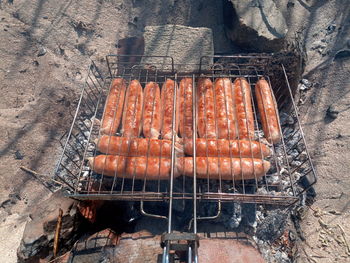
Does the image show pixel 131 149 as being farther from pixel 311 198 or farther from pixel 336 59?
pixel 336 59

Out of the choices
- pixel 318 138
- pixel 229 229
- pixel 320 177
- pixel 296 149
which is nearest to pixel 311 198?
pixel 320 177

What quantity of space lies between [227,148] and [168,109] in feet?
5.33

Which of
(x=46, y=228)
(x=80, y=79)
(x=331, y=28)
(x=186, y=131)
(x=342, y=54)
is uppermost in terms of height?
(x=331, y=28)

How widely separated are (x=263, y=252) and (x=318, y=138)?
3.26 m

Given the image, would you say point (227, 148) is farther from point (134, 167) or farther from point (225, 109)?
point (134, 167)

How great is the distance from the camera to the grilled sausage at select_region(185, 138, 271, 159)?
4.90 m

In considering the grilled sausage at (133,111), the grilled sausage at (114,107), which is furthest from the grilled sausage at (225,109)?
the grilled sausage at (114,107)

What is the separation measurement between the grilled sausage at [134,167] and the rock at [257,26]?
14.1 ft

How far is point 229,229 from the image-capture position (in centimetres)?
478

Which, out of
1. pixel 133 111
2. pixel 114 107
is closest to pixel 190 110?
pixel 133 111

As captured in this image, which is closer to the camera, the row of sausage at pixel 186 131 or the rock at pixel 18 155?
the row of sausage at pixel 186 131

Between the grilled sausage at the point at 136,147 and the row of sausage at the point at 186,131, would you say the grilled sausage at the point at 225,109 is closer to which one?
the row of sausage at the point at 186,131

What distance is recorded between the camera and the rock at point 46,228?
166 inches

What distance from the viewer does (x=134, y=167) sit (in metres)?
4.67
